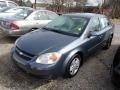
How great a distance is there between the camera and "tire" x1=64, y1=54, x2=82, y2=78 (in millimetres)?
4379

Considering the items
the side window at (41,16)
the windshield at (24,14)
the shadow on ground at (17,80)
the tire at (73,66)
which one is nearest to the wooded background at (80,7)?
the side window at (41,16)

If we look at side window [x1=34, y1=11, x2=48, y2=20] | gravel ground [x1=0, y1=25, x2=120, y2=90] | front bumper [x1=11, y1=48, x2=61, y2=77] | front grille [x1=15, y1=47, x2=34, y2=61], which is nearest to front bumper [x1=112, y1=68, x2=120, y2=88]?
gravel ground [x1=0, y1=25, x2=120, y2=90]

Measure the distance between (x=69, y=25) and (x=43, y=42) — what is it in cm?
118

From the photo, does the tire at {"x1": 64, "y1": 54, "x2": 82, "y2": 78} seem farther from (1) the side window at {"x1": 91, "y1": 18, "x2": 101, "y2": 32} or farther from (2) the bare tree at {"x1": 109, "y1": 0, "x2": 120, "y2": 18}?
(2) the bare tree at {"x1": 109, "y1": 0, "x2": 120, "y2": 18}

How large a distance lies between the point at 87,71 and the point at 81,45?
0.88m

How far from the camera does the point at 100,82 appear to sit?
4.55 m

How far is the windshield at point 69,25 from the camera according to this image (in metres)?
5.03

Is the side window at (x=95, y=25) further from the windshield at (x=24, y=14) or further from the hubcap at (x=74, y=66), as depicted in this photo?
the windshield at (x=24, y=14)

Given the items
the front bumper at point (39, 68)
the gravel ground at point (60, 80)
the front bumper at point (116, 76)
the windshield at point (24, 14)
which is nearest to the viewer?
the front bumper at point (116, 76)

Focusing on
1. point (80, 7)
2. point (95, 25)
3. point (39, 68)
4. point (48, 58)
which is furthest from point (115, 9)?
point (39, 68)

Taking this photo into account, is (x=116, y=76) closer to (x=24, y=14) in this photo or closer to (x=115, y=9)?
(x=24, y=14)

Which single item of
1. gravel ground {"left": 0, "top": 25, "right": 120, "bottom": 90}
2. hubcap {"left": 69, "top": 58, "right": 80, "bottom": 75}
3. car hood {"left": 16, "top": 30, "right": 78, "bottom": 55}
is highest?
car hood {"left": 16, "top": 30, "right": 78, "bottom": 55}

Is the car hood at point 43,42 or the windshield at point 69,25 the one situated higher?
the windshield at point 69,25

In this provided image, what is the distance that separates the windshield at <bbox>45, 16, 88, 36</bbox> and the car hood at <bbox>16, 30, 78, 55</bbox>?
27 cm
